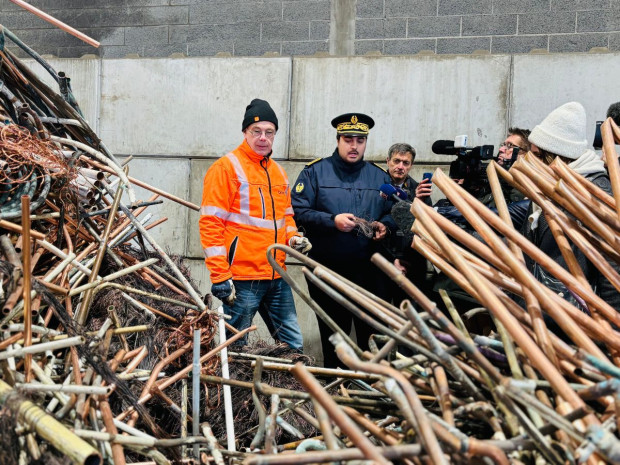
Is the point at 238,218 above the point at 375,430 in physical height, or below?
above

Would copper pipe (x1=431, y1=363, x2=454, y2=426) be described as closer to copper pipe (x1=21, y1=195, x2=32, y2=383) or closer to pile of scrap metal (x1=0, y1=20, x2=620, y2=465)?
pile of scrap metal (x1=0, y1=20, x2=620, y2=465)

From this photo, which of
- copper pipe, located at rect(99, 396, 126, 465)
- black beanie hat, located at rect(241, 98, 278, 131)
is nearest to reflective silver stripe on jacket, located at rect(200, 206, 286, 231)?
black beanie hat, located at rect(241, 98, 278, 131)

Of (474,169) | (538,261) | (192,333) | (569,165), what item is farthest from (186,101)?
(538,261)

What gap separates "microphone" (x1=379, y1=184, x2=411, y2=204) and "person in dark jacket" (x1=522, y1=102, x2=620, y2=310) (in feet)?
4.81

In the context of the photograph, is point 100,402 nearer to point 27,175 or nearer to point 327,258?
point 27,175

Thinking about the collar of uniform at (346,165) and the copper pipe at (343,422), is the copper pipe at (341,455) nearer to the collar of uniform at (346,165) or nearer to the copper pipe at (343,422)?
the copper pipe at (343,422)

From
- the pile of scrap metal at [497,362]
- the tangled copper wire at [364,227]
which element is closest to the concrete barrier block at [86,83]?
the tangled copper wire at [364,227]

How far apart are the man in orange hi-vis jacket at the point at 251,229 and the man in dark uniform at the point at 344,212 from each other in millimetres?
208

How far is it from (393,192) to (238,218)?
106cm

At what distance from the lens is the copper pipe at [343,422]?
1.41 meters

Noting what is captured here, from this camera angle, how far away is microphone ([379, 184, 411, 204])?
209 inches

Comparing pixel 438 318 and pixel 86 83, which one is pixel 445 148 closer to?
pixel 86 83

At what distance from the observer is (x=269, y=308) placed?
5.20 meters

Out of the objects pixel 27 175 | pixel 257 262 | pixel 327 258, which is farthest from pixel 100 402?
pixel 327 258
